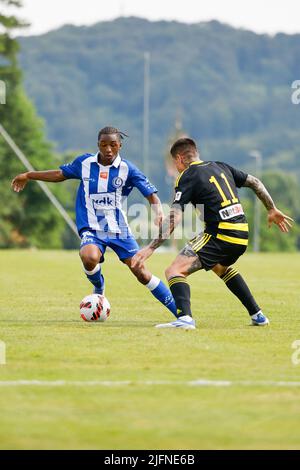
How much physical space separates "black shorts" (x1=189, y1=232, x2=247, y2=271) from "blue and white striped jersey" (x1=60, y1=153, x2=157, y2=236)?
121 centimetres

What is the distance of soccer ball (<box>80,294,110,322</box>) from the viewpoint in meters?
12.8

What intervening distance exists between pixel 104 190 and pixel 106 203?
163mm

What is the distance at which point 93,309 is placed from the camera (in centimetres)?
1276

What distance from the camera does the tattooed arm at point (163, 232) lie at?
1150 centimetres

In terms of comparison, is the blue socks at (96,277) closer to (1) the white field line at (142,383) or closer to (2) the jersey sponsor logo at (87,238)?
(2) the jersey sponsor logo at (87,238)

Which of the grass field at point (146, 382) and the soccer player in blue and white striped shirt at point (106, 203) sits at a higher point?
the soccer player in blue and white striped shirt at point (106, 203)

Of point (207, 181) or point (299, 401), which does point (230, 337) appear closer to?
point (207, 181)

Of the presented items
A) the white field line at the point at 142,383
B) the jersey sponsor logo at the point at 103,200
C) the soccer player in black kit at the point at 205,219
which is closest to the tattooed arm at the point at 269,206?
the soccer player in black kit at the point at 205,219

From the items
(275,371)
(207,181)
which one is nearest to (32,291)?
(207,181)

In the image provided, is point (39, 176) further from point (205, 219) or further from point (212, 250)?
point (212, 250)

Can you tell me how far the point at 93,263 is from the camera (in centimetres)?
1295

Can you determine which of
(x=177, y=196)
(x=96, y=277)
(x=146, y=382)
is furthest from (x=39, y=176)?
(x=146, y=382)
